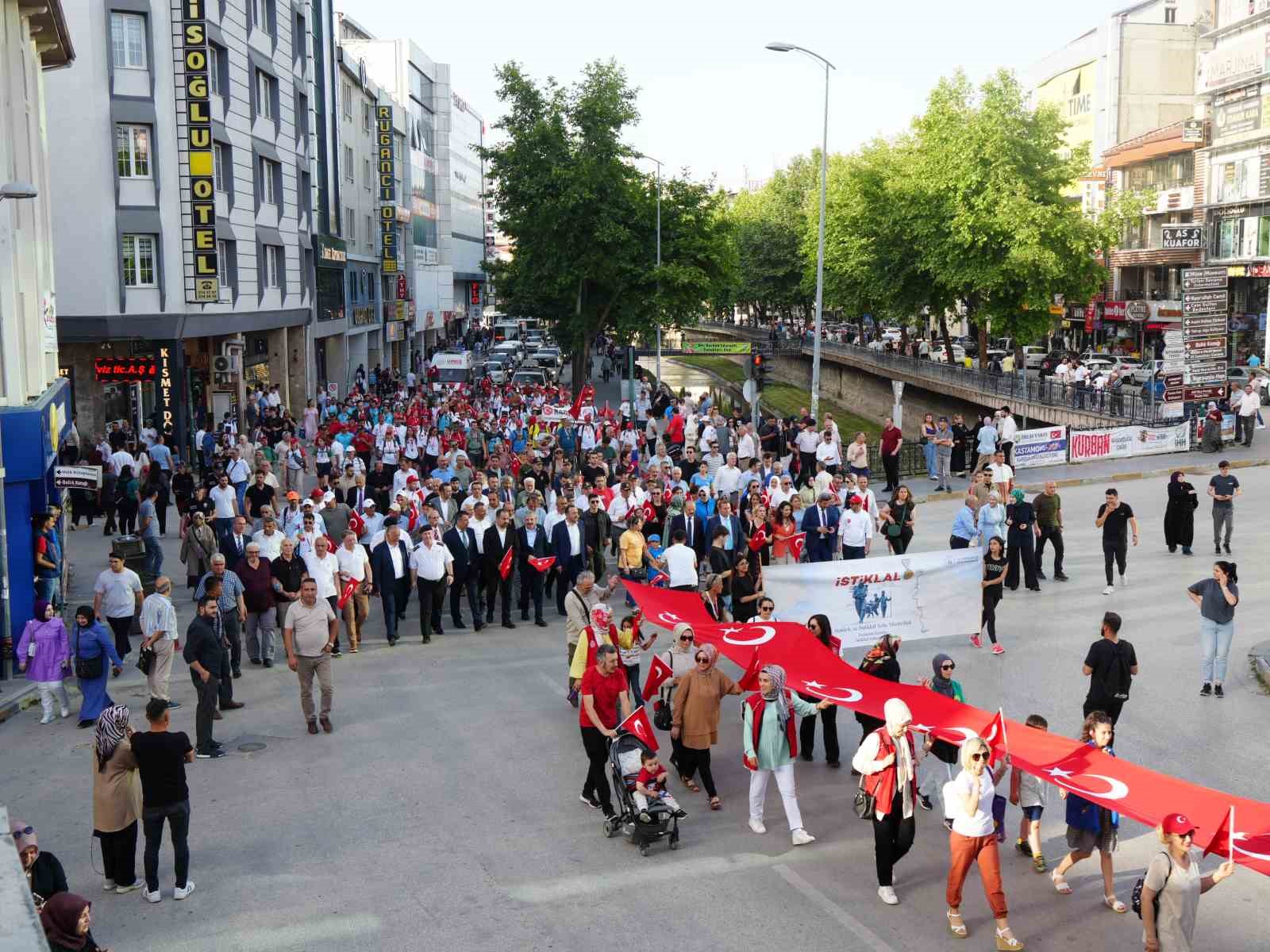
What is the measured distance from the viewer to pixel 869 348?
244 feet

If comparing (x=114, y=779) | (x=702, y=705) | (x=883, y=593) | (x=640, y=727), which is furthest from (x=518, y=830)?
(x=883, y=593)

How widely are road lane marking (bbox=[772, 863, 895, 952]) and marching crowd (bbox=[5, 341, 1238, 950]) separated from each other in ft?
1.41

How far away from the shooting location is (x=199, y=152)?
34.1 metres

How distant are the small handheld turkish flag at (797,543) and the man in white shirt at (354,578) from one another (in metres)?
6.35

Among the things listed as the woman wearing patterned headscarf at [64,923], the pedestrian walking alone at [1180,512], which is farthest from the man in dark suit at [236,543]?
the pedestrian walking alone at [1180,512]

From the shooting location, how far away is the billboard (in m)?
81.8

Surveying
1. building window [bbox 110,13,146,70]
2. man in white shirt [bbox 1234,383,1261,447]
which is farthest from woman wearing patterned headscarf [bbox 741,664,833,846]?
building window [bbox 110,13,146,70]

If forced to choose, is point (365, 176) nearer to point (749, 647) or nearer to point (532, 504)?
point (532, 504)

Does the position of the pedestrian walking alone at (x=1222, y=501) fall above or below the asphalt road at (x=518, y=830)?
above

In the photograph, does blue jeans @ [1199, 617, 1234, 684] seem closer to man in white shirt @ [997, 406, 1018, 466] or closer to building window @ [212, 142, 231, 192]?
man in white shirt @ [997, 406, 1018, 466]

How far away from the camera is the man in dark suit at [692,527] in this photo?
62.1 ft

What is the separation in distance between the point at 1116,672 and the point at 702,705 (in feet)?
12.9

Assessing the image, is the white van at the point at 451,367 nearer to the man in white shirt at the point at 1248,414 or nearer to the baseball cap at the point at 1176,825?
the man in white shirt at the point at 1248,414

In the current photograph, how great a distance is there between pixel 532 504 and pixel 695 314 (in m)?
38.2
